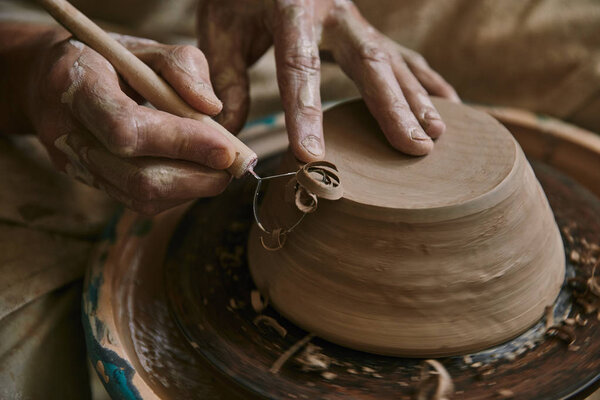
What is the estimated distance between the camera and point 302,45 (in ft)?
3.33

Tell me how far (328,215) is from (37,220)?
2.11 ft

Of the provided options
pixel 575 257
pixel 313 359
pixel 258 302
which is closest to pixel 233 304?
pixel 258 302

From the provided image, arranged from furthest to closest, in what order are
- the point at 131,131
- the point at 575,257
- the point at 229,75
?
the point at 229,75 → the point at 575,257 → the point at 131,131

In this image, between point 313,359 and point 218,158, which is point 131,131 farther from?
point 313,359

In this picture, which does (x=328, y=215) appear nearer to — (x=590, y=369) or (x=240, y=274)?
(x=240, y=274)

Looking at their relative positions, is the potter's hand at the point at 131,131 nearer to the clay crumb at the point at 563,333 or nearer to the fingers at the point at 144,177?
the fingers at the point at 144,177

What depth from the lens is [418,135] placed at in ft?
2.95

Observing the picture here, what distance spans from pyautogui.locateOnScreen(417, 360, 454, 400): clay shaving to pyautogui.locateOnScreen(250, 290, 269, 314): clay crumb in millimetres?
276

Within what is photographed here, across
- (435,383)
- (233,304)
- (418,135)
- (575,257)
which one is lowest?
(233,304)

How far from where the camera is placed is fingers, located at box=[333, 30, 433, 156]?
899 mm

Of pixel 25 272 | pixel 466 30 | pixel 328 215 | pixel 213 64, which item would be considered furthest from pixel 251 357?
pixel 466 30

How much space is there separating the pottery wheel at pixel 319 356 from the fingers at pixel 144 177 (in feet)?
0.60

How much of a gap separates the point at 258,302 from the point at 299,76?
0.39 meters

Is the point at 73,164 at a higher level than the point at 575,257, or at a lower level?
lower
